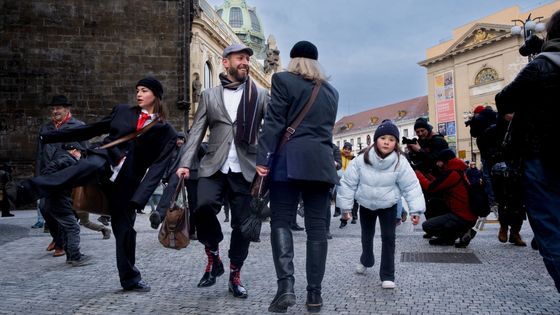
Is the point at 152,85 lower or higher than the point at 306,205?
higher

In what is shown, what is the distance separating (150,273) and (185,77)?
14.7 metres

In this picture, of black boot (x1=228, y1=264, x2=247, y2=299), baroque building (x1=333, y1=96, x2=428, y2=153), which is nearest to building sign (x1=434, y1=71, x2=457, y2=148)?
baroque building (x1=333, y1=96, x2=428, y2=153)

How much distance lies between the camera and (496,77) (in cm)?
5159

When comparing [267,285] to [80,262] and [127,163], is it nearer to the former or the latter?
[127,163]

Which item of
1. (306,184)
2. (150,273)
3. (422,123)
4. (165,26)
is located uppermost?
(165,26)

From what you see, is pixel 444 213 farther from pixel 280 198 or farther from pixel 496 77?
pixel 496 77

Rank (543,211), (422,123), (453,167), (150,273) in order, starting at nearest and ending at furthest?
(543,211) → (150,273) → (453,167) → (422,123)

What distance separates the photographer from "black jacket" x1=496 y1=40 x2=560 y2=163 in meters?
2.85

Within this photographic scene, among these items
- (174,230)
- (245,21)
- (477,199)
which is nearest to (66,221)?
(174,230)

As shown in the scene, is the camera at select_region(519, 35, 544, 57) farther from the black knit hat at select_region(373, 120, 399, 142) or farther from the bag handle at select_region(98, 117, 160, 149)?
the bag handle at select_region(98, 117, 160, 149)

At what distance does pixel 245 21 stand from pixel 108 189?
84136 millimetres

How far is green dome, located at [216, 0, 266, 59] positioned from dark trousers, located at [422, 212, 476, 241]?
75.4m

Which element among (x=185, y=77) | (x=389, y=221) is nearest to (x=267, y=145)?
(x=389, y=221)

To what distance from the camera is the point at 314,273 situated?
11.5ft
